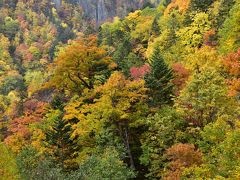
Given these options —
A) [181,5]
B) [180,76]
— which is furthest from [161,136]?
[181,5]

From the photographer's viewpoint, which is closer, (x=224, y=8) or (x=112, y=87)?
(x=112, y=87)

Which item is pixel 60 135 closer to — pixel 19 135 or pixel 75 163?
pixel 75 163

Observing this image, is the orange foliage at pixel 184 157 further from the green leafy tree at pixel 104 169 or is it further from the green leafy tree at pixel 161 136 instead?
the green leafy tree at pixel 104 169

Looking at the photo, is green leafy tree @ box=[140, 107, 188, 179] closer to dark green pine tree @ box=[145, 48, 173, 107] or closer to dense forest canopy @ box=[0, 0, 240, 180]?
dense forest canopy @ box=[0, 0, 240, 180]

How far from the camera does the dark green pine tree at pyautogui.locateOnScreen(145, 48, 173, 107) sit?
3969 cm

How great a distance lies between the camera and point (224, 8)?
206 ft

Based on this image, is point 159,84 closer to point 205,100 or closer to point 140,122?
point 140,122

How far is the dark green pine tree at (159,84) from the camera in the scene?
39.7 m

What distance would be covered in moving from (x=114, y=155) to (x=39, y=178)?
584cm

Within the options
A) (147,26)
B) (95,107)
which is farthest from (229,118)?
(147,26)

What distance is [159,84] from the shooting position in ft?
131

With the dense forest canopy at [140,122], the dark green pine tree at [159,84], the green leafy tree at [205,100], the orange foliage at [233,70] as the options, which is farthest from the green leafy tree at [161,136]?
the orange foliage at [233,70]

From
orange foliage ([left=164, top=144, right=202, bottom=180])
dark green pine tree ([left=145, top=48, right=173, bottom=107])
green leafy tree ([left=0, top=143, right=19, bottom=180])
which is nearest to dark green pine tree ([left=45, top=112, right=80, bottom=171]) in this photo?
green leafy tree ([left=0, top=143, right=19, bottom=180])

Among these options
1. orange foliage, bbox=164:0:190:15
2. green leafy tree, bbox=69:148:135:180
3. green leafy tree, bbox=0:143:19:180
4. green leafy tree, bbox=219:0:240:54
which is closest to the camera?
green leafy tree, bbox=69:148:135:180
